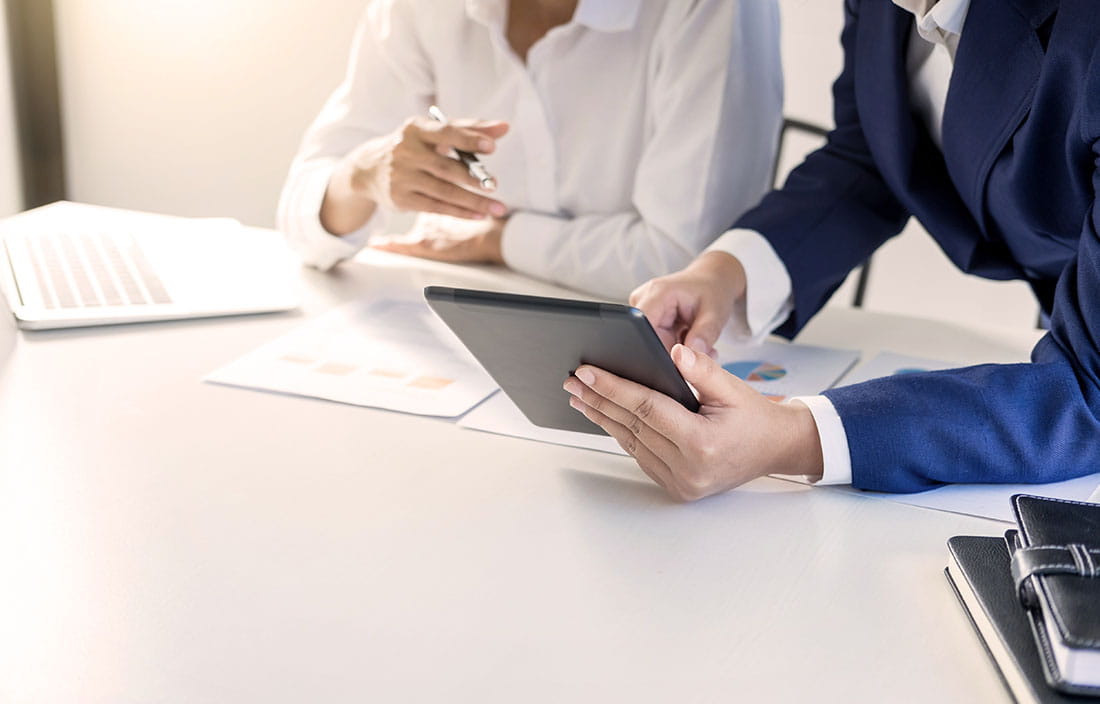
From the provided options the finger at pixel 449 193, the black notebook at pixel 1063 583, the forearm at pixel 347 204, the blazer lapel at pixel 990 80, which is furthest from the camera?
the forearm at pixel 347 204

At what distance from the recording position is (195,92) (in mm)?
3021

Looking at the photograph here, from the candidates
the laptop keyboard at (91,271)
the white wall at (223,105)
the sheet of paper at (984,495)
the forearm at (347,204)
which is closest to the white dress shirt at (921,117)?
the sheet of paper at (984,495)

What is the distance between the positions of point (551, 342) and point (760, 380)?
0.38 m

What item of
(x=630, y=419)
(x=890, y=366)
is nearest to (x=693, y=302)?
(x=890, y=366)

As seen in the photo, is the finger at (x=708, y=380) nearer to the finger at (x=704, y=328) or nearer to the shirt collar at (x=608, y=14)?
the finger at (x=704, y=328)

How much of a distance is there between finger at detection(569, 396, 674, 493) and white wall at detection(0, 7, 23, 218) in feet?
7.94

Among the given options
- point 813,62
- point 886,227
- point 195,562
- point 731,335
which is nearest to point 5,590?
point 195,562

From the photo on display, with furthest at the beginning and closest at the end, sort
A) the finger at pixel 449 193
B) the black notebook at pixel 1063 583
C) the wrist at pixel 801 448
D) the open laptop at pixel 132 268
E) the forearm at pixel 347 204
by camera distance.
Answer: the forearm at pixel 347 204
the finger at pixel 449 193
the open laptop at pixel 132 268
the wrist at pixel 801 448
the black notebook at pixel 1063 583

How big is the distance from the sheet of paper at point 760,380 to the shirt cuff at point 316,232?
51 cm

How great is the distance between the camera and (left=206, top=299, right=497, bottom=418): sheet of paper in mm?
1096

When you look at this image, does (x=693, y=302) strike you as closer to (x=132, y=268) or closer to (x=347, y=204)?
(x=347, y=204)

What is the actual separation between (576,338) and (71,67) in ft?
8.66

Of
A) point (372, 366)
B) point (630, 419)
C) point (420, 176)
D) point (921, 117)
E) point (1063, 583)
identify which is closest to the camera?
point (1063, 583)

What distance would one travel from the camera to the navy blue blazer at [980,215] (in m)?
0.93
